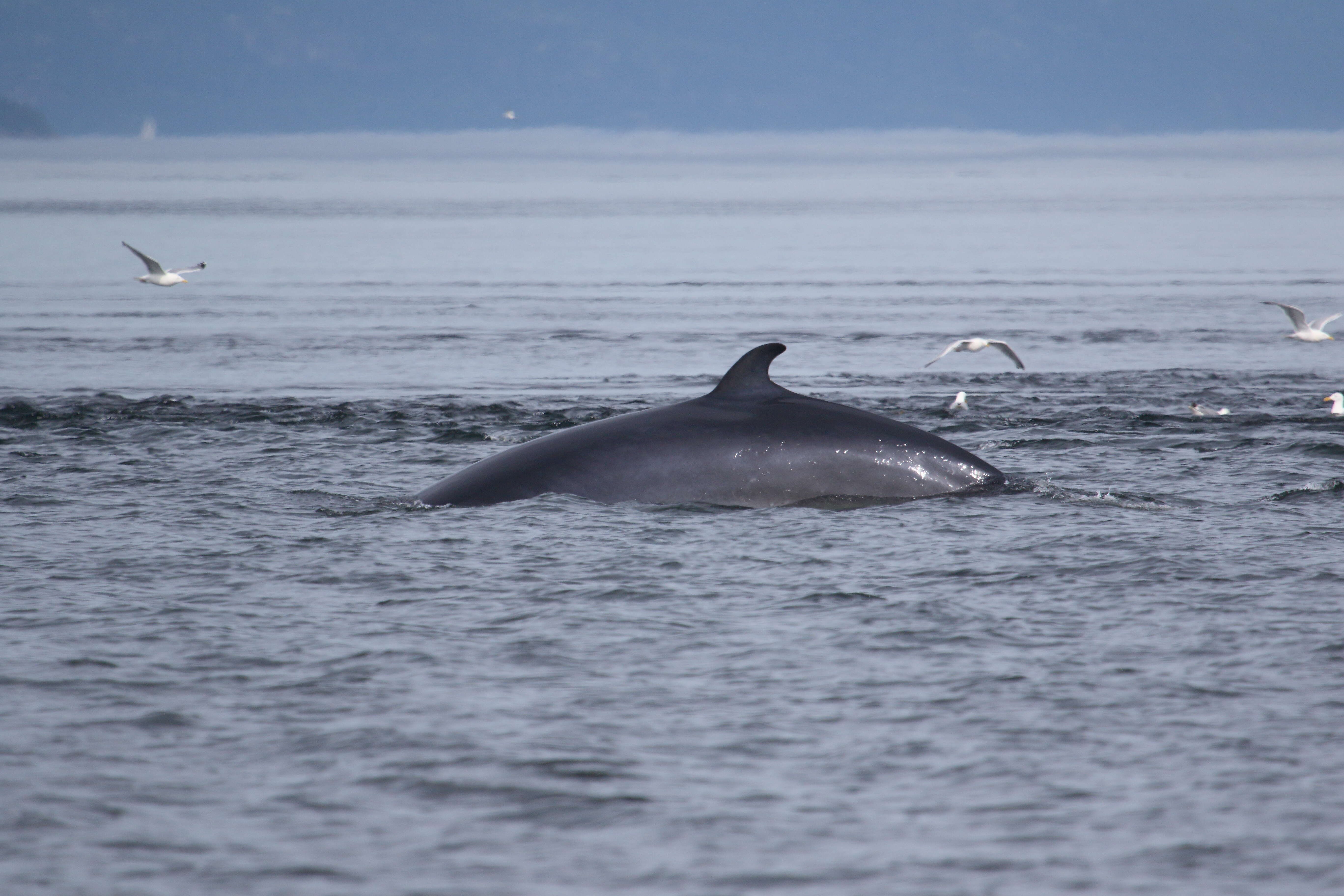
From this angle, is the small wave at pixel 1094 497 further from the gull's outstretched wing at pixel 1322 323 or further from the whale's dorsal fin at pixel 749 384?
the gull's outstretched wing at pixel 1322 323

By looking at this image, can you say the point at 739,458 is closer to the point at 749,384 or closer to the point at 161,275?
the point at 749,384

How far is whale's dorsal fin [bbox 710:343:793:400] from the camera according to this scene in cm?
1045

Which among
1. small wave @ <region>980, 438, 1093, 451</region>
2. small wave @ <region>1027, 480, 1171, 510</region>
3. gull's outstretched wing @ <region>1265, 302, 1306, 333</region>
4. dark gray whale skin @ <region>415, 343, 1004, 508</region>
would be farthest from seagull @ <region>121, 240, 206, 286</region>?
Result: small wave @ <region>1027, 480, 1171, 510</region>

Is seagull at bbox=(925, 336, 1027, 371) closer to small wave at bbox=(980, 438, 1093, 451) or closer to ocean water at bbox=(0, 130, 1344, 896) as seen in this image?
ocean water at bbox=(0, 130, 1344, 896)

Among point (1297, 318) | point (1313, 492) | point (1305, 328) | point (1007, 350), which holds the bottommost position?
point (1313, 492)

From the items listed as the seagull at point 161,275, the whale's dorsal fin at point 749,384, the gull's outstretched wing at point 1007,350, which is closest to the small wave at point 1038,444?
the whale's dorsal fin at point 749,384

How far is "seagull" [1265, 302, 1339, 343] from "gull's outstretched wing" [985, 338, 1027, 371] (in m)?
4.11

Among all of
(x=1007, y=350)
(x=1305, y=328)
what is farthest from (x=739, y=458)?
(x=1305, y=328)

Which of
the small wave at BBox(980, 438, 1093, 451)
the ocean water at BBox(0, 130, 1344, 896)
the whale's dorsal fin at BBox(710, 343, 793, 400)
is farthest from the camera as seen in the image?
the small wave at BBox(980, 438, 1093, 451)

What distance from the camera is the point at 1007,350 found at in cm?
2041

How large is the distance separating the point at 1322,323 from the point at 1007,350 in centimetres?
620

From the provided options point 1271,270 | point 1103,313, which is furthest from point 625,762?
point 1271,270

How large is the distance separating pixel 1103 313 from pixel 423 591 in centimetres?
2190

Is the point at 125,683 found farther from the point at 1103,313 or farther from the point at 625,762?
the point at 1103,313
